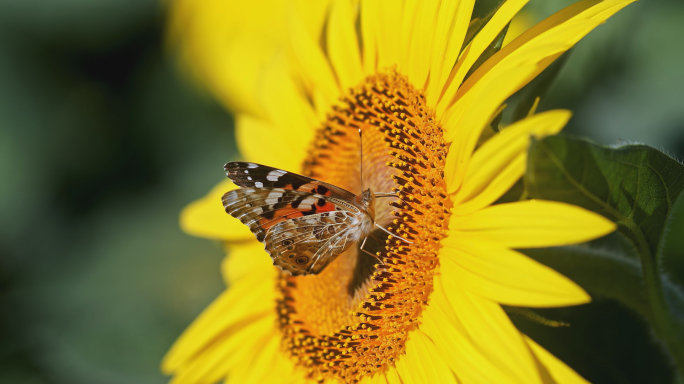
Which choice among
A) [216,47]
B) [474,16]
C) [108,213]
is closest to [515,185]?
[474,16]

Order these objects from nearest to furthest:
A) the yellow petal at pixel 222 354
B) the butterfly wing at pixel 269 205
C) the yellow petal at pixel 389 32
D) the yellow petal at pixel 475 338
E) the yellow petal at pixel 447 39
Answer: the yellow petal at pixel 475 338 < the yellow petal at pixel 447 39 < the butterfly wing at pixel 269 205 < the yellow petal at pixel 389 32 < the yellow petal at pixel 222 354

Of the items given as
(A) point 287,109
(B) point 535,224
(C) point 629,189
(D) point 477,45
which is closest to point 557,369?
(B) point 535,224

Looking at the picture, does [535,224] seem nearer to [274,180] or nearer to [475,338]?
[475,338]

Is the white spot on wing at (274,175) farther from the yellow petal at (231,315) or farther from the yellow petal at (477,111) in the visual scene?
the yellow petal at (231,315)

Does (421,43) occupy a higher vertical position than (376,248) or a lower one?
higher

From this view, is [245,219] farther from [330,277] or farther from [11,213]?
[11,213]

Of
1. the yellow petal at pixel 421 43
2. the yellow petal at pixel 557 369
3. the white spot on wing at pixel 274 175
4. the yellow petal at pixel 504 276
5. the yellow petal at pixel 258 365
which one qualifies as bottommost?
the yellow petal at pixel 557 369

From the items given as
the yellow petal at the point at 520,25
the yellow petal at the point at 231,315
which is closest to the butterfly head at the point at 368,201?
the yellow petal at the point at 231,315
